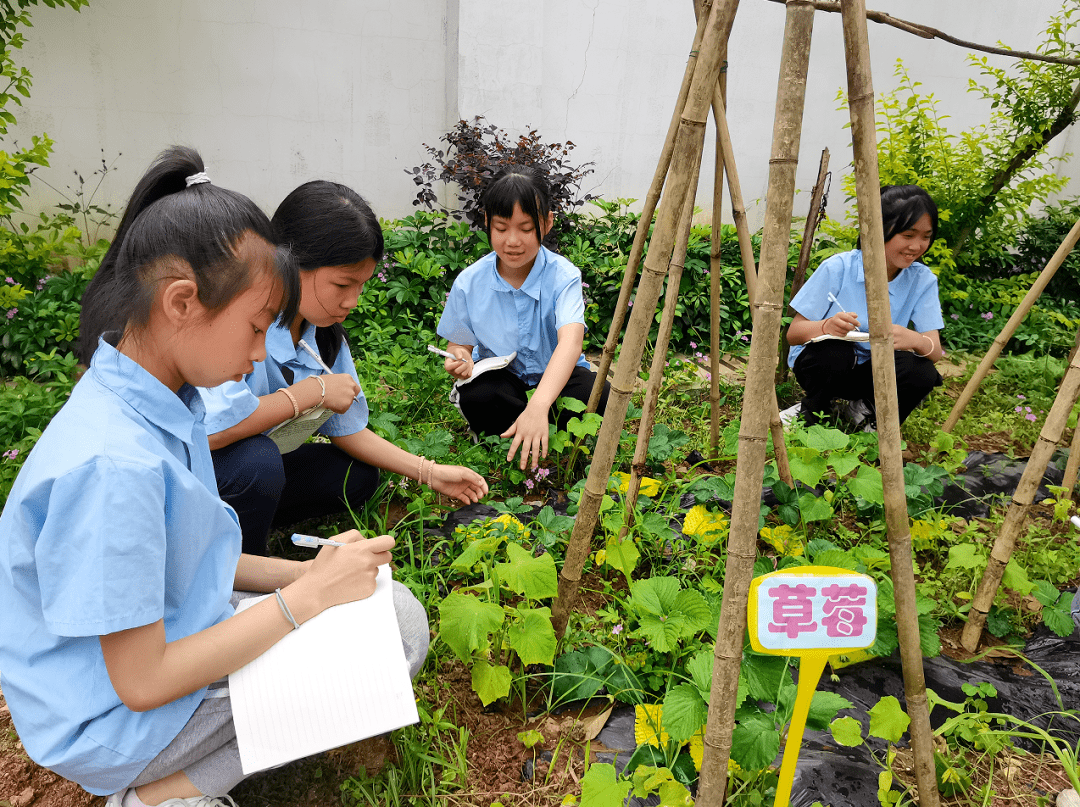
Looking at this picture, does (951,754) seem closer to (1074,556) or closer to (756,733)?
(756,733)

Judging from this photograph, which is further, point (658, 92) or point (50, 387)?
point (658, 92)

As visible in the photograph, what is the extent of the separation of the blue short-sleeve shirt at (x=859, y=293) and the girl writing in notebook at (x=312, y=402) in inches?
67.5

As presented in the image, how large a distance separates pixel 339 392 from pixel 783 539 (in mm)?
1322

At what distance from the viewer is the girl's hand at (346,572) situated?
3.87 feet

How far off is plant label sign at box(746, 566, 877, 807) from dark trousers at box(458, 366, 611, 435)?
1498 mm

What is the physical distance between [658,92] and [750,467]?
4407mm

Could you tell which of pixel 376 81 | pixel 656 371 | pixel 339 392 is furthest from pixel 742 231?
pixel 376 81

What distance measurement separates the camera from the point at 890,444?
48.9 inches

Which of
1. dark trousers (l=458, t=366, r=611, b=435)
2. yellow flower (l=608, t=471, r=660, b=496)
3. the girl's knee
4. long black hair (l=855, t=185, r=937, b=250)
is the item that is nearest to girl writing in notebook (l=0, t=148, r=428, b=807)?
the girl's knee

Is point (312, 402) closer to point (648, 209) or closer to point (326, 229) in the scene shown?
point (326, 229)

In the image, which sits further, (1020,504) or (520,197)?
(520,197)

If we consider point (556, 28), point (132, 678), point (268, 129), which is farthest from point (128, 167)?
point (132, 678)

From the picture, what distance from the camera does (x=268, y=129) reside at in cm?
420

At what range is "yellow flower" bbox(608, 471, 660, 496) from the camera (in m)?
2.08
